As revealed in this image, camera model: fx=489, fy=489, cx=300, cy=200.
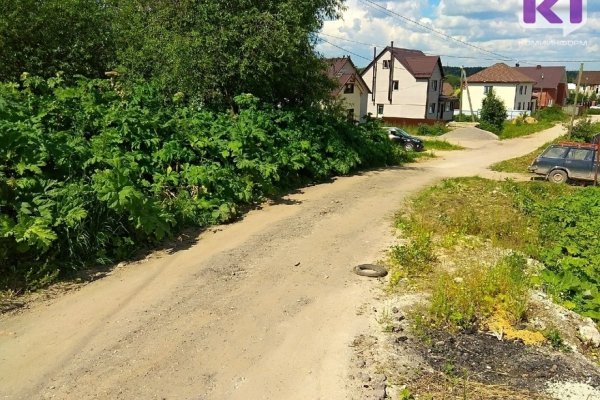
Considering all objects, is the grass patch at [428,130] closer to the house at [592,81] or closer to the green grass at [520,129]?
the green grass at [520,129]

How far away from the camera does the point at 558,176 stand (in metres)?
17.6

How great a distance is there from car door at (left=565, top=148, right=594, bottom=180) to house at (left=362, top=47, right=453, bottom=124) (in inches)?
1254

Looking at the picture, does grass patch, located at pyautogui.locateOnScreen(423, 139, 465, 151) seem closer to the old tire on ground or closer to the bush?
the old tire on ground

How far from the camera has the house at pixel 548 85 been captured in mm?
71438

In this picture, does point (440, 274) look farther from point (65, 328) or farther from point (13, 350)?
point (13, 350)

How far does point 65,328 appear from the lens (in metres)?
5.19

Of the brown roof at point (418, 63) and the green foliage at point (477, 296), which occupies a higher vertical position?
the brown roof at point (418, 63)

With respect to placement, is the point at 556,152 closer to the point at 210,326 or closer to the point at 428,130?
the point at 210,326

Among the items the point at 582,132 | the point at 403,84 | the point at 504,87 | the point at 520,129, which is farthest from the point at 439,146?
the point at 504,87

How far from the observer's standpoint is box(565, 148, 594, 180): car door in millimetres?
17188

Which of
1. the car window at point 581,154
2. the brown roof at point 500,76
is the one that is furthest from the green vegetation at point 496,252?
the brown roof at point 500,76

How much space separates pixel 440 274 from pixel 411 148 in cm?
2140

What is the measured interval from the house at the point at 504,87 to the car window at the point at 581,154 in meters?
41.6

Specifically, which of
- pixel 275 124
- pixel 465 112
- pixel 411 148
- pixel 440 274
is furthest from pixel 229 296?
pixel 465 112
